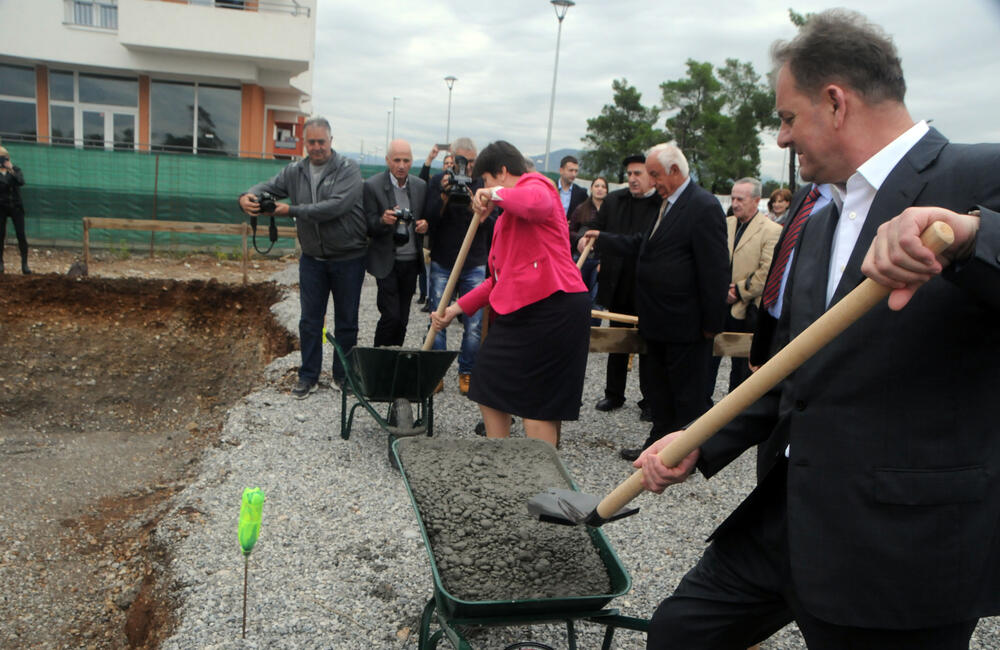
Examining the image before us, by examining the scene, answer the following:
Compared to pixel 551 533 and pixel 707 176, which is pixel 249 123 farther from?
pixel 707 176

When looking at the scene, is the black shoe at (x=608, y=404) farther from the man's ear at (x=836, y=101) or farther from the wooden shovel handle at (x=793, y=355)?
the man's ear at (x=836, y=101)

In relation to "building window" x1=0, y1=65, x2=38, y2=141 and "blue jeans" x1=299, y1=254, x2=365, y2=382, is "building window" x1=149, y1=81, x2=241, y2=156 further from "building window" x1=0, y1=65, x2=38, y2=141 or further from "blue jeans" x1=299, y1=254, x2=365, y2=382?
"blue jeans" x1=299, y1=254, x2=365, y2=382

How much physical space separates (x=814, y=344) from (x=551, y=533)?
1.34m

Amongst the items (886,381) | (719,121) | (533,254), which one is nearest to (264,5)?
(533,254)

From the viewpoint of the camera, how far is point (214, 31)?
62.8ft

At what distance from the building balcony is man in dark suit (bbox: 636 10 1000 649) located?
66.2ft

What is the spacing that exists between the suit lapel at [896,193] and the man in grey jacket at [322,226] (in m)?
4.55

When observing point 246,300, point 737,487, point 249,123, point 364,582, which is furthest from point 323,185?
point 249,123

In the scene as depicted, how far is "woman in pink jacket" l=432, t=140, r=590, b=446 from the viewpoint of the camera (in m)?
3.70

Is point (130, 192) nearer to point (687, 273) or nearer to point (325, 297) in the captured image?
point (325, 297)

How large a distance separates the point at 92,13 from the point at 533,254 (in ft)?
68.4

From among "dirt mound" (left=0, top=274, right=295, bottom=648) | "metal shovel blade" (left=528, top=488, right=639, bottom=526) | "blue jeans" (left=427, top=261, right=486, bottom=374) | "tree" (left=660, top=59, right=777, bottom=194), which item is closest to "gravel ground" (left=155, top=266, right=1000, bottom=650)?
"dirt mound" (left=0, top=274, right=295, bottom=648)

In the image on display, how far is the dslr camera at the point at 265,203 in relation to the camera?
5434 millimetres

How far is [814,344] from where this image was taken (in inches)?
55.6
